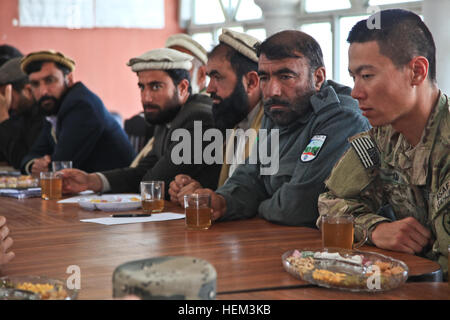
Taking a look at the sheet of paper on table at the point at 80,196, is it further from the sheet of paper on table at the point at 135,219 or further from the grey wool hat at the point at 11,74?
the grey wool hat at the point at 11,74

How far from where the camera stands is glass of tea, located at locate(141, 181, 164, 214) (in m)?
2.33

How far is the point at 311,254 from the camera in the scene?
1415 millimetres

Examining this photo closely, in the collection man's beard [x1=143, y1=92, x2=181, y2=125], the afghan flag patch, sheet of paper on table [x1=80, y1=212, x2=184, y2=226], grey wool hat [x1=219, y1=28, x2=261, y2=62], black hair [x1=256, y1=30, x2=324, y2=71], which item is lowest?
sheet of paper on table [x1=80, y1=212, x2=184, y2=226]

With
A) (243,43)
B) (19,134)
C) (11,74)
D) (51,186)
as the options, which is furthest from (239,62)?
(11,74)

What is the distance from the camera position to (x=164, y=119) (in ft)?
11.6

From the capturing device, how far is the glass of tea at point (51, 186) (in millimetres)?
2826

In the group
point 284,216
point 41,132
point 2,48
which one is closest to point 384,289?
point 284,216

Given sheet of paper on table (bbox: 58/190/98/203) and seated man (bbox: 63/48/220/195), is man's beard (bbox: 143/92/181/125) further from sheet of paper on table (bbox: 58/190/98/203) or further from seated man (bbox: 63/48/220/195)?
sheet of paper on table (bbox: 58/190/98/203)

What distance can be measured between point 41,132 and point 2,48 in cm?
228

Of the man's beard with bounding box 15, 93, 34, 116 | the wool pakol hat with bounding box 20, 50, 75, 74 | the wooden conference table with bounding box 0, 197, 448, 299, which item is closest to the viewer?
the wooden conference table with bounding box 0, 197, 448, 299

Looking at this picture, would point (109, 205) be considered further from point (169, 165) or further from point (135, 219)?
point (169, 165)

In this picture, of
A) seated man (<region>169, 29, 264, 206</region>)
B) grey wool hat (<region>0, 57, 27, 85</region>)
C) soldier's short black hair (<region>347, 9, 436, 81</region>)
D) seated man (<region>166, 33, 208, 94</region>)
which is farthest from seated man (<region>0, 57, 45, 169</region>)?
soldier's short black hair (<region>347, 9, 436, 81</region>)

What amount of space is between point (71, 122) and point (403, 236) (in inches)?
113

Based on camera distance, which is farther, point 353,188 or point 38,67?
point 38,67
